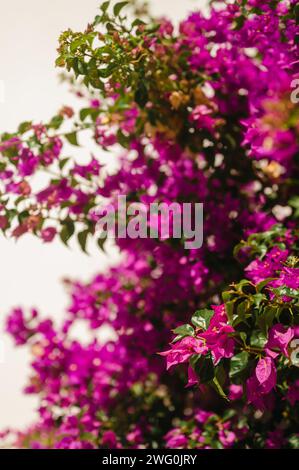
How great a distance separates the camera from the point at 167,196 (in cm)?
142

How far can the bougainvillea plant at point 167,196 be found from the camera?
119 cm

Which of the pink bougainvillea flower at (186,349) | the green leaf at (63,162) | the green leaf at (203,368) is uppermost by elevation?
the green leaf at (63,162)

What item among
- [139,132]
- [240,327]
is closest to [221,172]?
[139,132]

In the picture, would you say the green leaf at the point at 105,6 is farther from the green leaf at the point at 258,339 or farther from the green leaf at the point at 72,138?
the green leaf at the point at 258,339

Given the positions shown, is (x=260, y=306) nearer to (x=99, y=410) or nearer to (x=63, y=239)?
(x=63, y=239)

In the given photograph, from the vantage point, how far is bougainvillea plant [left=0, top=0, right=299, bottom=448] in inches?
46.9

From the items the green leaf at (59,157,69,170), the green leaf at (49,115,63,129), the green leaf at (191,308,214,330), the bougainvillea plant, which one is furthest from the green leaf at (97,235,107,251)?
the green leaf at (191,308,214,330)

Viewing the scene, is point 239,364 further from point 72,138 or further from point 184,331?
point 72,138

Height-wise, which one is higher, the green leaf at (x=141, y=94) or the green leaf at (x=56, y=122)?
the green leaf at (x=141, y=94)

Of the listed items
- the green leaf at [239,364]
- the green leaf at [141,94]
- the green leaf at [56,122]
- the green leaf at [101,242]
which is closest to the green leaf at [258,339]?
the green leaf at [239,364]

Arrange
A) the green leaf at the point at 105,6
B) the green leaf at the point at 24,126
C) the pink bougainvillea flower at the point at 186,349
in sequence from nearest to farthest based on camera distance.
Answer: the pink bougainvillea flower at the point at 186,349 → the green leaf at the point at 105,6 → the green leaf at the point at 24,126

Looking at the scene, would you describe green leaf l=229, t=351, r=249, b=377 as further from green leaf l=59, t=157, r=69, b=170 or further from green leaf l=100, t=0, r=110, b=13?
green leaf l=100, t=0, r=110, b=13
